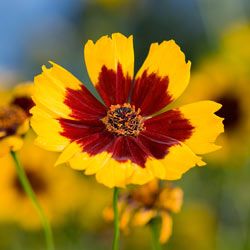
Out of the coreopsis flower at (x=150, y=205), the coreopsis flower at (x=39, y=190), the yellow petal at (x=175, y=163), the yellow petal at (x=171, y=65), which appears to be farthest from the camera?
the coreopsis flower at (x=39, y=190)

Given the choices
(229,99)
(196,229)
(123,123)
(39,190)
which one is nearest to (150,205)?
(123,123)

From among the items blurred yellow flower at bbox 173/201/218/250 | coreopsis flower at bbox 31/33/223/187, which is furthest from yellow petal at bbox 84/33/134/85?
blurred yellow flower at bbox 173/201/218/250

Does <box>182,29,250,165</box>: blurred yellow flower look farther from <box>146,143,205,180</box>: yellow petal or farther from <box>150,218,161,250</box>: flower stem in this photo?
<box>146,143,205,180</box>: yellow petal

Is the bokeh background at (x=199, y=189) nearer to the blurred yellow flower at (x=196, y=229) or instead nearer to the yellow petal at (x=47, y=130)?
the blurred yellow flower at (x=196, y=229)

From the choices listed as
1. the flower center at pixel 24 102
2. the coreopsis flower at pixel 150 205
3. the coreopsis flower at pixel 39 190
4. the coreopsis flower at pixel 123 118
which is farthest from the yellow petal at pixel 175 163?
the coreopsis flower at pixel 39 190

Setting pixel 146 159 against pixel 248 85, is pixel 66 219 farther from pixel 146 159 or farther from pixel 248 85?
pixel 146 159

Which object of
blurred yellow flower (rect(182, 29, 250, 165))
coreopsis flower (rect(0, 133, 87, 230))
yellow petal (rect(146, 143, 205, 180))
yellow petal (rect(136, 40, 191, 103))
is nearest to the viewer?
yellow petal (rect(146, 143, 205, 180))
